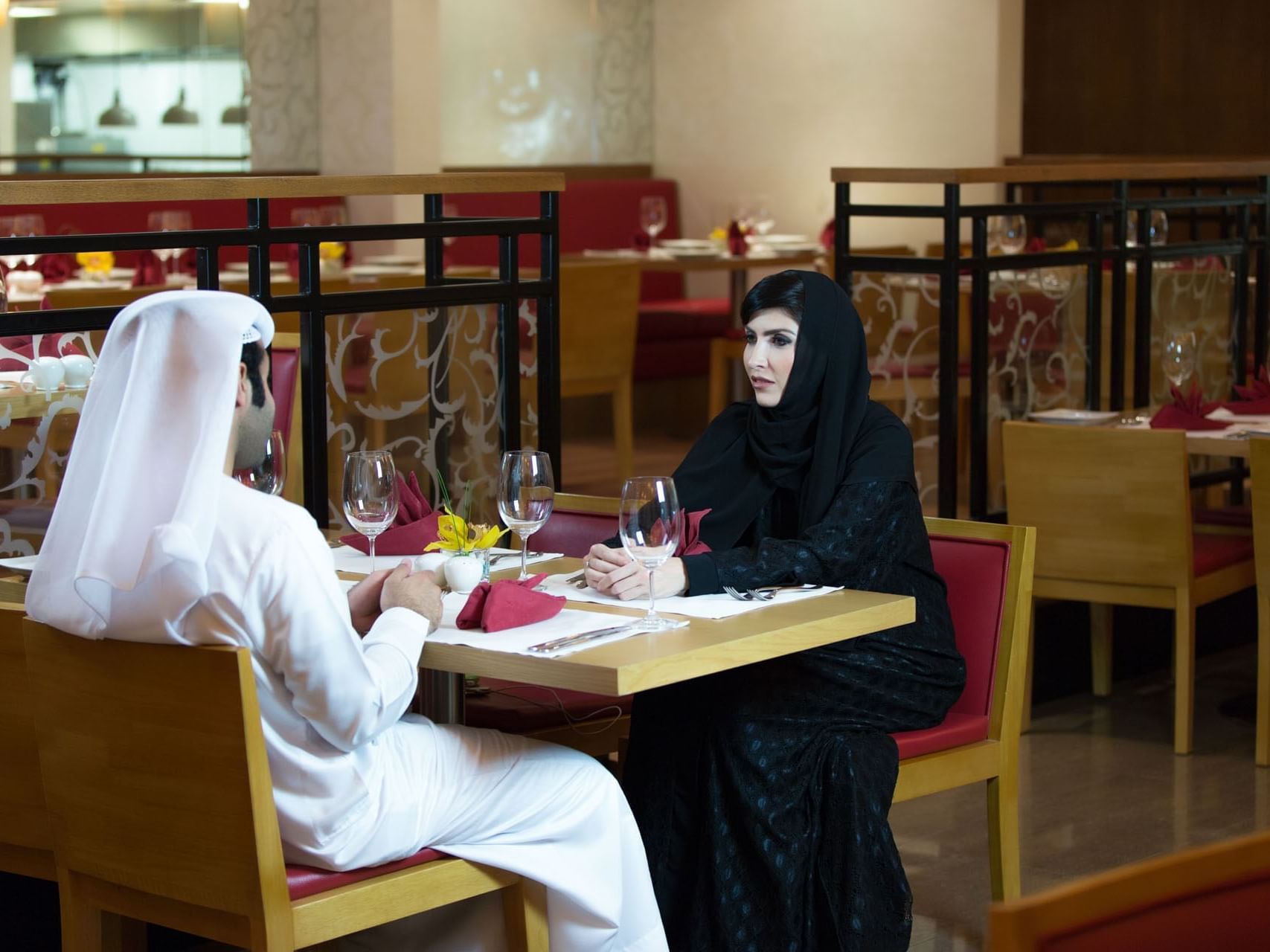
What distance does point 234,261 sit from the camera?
8984 mm

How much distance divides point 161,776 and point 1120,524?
9.57 ft

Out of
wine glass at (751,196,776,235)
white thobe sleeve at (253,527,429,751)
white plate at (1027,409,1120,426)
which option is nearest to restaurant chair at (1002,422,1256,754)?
white plate at (1027,409,1120,426)

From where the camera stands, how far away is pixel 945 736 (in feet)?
10.3

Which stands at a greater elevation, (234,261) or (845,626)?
(234,261)

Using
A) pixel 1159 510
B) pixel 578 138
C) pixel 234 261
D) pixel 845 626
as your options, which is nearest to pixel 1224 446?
pixel 1159 510

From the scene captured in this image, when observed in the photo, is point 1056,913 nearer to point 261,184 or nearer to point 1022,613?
point 1022,613

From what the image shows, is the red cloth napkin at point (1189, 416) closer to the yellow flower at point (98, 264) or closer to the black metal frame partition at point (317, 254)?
the black metal frame partition at point (317, 254)

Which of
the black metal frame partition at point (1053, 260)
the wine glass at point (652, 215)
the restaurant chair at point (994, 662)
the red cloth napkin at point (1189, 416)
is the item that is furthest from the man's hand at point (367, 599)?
the wine glass at point (652, 215)

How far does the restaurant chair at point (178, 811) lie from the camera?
2.20m

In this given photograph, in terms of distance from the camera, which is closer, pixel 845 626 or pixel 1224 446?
pixel 845 626

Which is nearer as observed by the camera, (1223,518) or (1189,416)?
(1189,416)

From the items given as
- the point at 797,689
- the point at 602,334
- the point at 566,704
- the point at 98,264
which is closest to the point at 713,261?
the point at 602,334

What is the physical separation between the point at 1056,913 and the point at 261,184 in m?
2.71

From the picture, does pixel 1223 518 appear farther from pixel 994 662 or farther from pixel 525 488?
pixel 525 488
